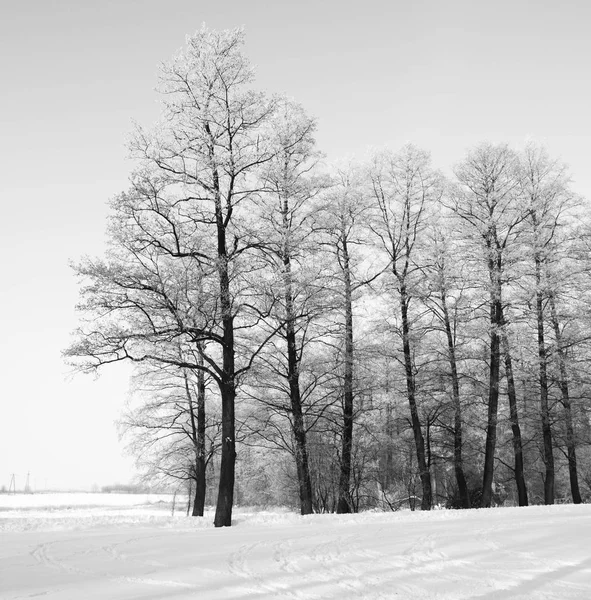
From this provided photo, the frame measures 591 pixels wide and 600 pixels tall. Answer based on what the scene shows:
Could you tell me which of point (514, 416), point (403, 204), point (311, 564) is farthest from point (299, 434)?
point (311, 564)

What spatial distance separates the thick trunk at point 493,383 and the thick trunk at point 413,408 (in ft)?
7.12

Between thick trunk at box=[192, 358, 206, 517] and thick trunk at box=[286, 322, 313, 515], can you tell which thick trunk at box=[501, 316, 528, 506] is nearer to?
thick trunk at box=[286, 322, 313, 515]

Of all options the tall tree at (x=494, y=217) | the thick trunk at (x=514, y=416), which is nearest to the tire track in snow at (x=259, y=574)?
the tall tree at (x=494, y=217)

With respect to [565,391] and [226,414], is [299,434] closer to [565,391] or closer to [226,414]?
[226,414]

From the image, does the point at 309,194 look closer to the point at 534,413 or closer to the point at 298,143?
the point at 298,143

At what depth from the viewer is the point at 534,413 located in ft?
76.2

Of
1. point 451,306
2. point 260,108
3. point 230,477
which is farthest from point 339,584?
point 451,306

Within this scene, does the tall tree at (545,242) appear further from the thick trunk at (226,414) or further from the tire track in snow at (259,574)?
the tire track in snow at (259,574)

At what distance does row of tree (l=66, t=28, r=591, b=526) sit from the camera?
52.1 ft

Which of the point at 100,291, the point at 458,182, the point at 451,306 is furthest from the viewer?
the point at 458,182

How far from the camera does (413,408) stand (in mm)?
21906

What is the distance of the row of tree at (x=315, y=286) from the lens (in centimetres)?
1587

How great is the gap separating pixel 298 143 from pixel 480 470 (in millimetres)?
24954

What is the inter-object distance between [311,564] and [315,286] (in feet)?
36.3
